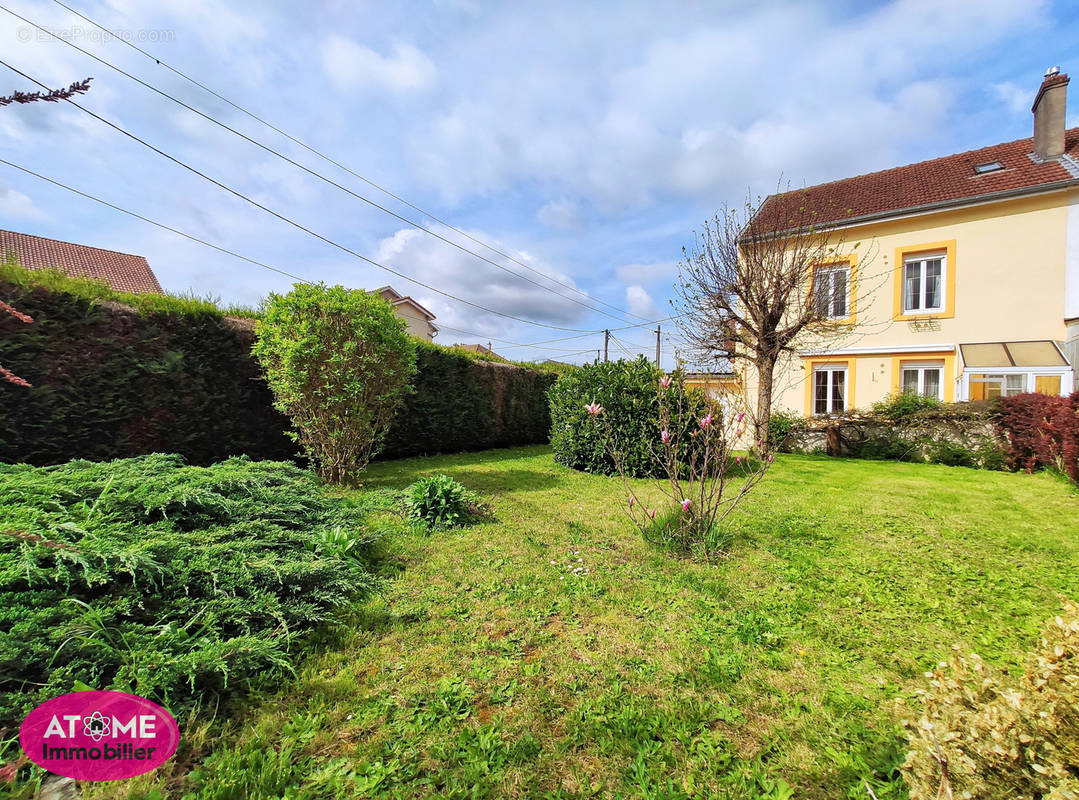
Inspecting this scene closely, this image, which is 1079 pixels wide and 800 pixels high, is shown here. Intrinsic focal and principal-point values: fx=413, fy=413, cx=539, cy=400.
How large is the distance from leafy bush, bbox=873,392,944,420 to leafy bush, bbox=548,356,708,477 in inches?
279

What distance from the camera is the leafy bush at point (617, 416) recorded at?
781 centimetres

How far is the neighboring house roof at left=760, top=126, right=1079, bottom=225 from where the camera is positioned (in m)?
10.9

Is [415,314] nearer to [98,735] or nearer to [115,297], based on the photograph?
[115,297]

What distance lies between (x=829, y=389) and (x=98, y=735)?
16273 millimetres

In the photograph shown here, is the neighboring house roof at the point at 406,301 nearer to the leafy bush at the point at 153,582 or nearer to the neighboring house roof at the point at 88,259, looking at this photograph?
the neighboring house roof at the point at 88,259

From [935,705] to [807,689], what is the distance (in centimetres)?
77

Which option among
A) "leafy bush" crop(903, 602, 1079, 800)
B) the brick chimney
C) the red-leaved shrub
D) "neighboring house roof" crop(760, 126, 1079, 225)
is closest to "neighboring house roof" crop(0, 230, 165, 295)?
"leafy bush" crop(903, 602, 1079, 800)

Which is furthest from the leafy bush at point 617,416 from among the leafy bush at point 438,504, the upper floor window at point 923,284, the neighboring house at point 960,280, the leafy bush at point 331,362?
the upper floor window at point 923,284

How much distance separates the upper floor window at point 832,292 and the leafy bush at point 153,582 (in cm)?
1156

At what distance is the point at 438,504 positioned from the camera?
473 cm

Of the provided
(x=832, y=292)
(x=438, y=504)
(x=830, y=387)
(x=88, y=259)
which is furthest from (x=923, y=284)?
(x=88, y=259)

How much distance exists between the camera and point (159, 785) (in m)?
1.54

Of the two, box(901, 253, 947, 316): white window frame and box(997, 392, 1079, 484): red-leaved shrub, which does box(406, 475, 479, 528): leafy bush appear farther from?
box(901, 253, 947, 316): white window frame

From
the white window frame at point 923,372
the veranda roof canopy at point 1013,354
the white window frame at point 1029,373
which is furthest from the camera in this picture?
the white window frame at point 923,372
